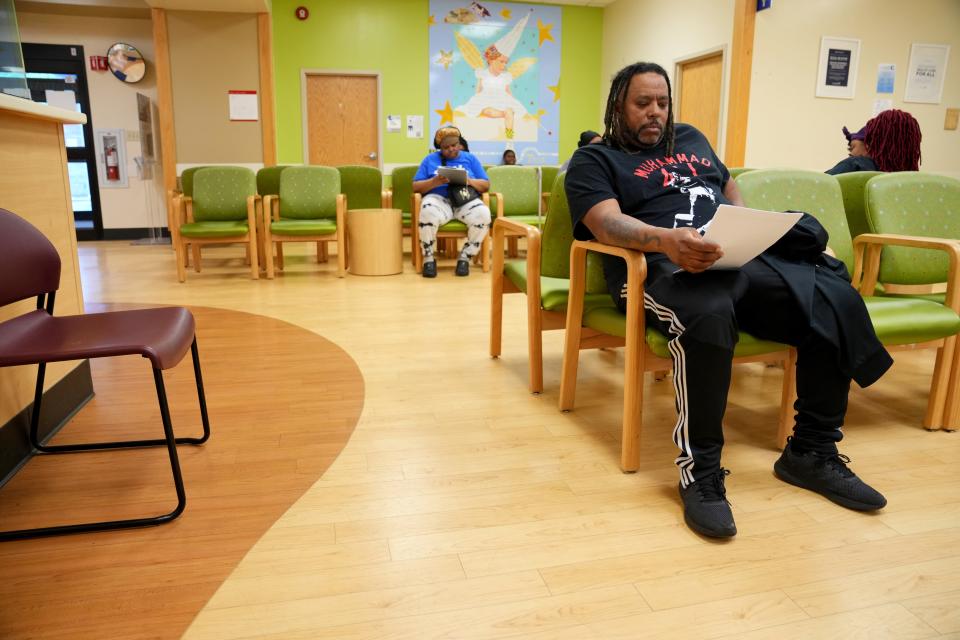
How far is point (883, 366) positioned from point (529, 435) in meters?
1.01

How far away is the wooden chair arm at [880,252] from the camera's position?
2.08 m

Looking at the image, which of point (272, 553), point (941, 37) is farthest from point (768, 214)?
point (941, 37)

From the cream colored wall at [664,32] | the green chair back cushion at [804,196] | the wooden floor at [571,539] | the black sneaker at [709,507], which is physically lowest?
the wooden floor at [571,539]

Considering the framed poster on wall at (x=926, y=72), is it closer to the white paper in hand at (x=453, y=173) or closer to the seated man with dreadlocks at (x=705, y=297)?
the white paper in hand at (x=453, y=173)

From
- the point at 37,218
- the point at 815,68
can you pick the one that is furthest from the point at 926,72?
the point at 37,218

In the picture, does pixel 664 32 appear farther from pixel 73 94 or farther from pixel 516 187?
pixel 73 94

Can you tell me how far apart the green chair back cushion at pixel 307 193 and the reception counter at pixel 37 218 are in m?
3.07

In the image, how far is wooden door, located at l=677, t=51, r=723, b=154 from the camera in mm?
6363

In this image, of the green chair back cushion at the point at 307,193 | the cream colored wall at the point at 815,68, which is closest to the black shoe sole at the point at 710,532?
the green chair back cushion at the point at 307,193

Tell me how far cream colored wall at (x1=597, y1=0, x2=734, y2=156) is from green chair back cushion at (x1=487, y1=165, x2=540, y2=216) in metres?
0.86

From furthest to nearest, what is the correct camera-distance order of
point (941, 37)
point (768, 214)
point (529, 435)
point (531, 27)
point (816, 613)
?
point (531, 27)
point (941, 37)
point (529, 435)
point (768, 214)
point (816, 613)

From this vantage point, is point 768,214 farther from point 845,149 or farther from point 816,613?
point 845,149

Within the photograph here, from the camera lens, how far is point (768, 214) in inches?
59.9

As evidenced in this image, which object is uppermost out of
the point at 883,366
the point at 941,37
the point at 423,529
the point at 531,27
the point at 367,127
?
the point at 531,27
